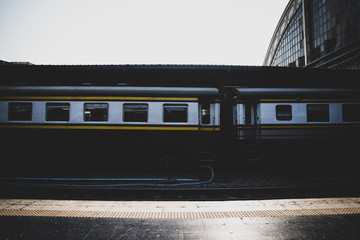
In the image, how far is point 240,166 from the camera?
8.12m

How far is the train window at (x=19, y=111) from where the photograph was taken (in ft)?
25.0

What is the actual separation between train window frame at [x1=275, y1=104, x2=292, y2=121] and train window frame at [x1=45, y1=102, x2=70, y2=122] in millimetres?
8511

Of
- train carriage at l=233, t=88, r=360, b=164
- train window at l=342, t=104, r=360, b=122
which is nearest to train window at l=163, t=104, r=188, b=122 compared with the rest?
train carriage at l=233, t=88, r=360, b=164

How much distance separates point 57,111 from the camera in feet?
24.9

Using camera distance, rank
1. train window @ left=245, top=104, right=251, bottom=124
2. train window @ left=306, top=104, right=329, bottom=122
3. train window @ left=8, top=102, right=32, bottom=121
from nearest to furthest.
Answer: train window @ left=8, top=102, right=32, bottom=121, train window @ left=306, top=104, right=329, bottom=122, train window @ left=245, top=104, right=251, bottom=124

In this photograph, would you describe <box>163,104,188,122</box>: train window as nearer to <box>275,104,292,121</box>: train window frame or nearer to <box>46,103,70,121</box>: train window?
<box>275,104,292,121</box>: train window frame

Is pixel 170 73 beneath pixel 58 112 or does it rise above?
above

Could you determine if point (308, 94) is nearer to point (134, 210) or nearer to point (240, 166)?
point (240, 166)

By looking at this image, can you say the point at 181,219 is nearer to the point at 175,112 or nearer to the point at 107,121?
the point at 175,112

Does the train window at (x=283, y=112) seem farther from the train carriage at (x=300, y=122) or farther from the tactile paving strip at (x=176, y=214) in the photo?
the tactile paving strip at (x=176, y=214)

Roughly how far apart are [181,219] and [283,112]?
6.31m

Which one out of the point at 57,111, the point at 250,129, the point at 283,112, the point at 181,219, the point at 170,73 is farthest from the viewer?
the point at 170,73

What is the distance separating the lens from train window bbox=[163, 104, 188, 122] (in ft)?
24.7

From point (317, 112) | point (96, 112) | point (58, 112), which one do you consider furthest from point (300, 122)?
point (58, 112)
